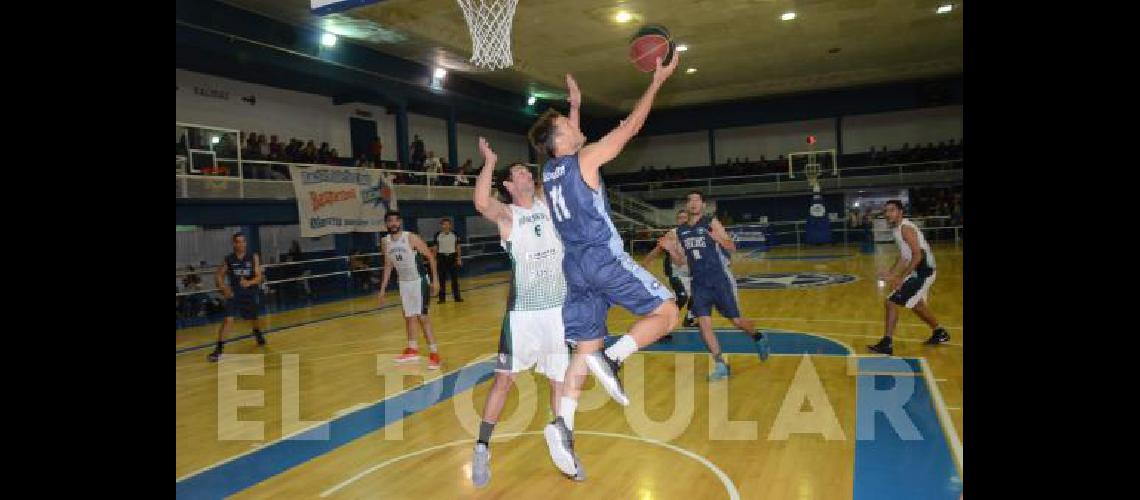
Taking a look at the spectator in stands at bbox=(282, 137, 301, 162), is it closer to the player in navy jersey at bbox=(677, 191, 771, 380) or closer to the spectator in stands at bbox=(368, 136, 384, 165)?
the spectator in stands at bbox=(368, 136, 384, 165)

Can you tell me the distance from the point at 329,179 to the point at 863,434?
12.9m

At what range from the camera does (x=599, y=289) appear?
3.99 m

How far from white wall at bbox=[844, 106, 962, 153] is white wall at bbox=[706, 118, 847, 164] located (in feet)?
2.21

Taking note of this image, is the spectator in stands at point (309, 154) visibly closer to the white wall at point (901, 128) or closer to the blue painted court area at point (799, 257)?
the blue painted court area at point (799, 257)

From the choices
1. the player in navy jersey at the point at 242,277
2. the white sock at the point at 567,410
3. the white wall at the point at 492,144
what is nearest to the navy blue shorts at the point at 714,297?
the white sock at the point at 567,410

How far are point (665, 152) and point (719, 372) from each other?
2633cm

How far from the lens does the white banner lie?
14594 mm

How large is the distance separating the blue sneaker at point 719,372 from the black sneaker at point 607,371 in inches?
111

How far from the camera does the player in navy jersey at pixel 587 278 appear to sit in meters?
3.89

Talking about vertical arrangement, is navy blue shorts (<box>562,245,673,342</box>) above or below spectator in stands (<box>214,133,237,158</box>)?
below

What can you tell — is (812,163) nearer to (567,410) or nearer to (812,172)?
(812,172)

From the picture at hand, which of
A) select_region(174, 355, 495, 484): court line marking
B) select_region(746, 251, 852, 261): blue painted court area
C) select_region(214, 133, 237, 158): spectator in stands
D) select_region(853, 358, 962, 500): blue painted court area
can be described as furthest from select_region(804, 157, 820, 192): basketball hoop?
select_region(853, 358, 962, 500): blue painted court area

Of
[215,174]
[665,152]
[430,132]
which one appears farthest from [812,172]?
[215,174]
